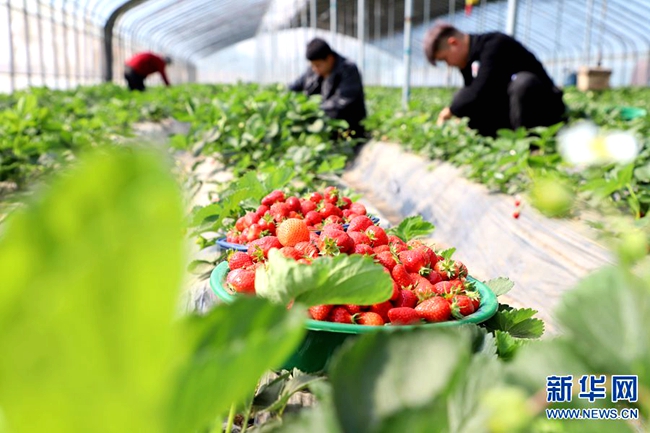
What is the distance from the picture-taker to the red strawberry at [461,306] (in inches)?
46.2

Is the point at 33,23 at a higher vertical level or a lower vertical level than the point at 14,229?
higher

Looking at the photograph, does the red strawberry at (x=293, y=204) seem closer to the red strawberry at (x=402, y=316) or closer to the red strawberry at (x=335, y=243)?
the red strawberry at (x=335, y=243)

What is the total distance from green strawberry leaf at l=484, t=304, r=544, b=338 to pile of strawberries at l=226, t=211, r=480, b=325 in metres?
0.05

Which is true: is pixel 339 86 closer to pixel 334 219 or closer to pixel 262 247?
pixel 334 219

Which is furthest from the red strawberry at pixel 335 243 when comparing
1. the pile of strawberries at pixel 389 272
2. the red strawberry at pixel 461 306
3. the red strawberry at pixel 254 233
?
the red strawberry at pixel 254 233

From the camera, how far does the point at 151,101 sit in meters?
8.39

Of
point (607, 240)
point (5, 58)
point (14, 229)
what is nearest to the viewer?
point (14, 229)

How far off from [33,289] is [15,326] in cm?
2

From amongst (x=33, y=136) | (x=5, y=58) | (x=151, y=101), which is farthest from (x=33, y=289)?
(x=5, y=58)

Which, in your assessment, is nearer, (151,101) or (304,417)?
(304,417)

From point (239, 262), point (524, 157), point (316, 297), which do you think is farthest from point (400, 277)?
point (524, 157)

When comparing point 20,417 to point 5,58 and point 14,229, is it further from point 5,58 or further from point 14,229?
point 5,58

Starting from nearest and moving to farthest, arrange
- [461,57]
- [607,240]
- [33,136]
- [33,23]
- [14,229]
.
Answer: [14,229], [607,240], [33,136], [461,57], [33,23]

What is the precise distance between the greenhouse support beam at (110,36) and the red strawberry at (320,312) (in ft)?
67.2
